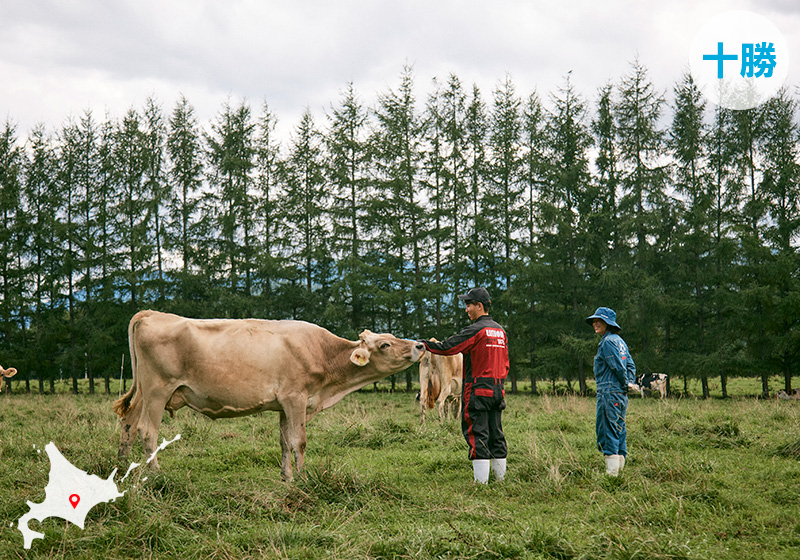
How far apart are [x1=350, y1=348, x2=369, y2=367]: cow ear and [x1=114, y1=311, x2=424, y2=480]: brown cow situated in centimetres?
1

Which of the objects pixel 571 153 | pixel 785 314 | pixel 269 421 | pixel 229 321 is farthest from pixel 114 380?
pixel 785 314

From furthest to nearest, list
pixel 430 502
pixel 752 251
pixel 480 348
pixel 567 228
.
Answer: pixel 567 228, pixel 752 251, pixel 480 348, pixel 430 502

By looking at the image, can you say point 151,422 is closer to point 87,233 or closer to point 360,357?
point 360,357

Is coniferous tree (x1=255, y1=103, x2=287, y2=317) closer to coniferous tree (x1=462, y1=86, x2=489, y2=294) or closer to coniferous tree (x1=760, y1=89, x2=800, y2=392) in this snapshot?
coniferous tree (x1=462, y1=86, x2=489, y2=294)

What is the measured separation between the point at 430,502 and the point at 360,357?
1951mm

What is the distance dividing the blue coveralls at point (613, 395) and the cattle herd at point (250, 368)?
189mm

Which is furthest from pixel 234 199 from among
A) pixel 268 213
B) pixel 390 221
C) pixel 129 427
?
pixel 129 427

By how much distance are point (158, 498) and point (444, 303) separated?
24.3 meters

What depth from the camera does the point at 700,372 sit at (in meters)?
23.3

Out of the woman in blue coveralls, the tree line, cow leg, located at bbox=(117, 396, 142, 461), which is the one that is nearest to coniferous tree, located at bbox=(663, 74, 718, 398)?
the tree line

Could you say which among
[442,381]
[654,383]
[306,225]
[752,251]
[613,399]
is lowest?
[654,383]

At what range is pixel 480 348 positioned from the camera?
7.04m

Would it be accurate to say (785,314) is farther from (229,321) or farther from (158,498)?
(158,498)

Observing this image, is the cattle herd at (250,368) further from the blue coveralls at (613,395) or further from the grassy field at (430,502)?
the grassy field at (430,502)
